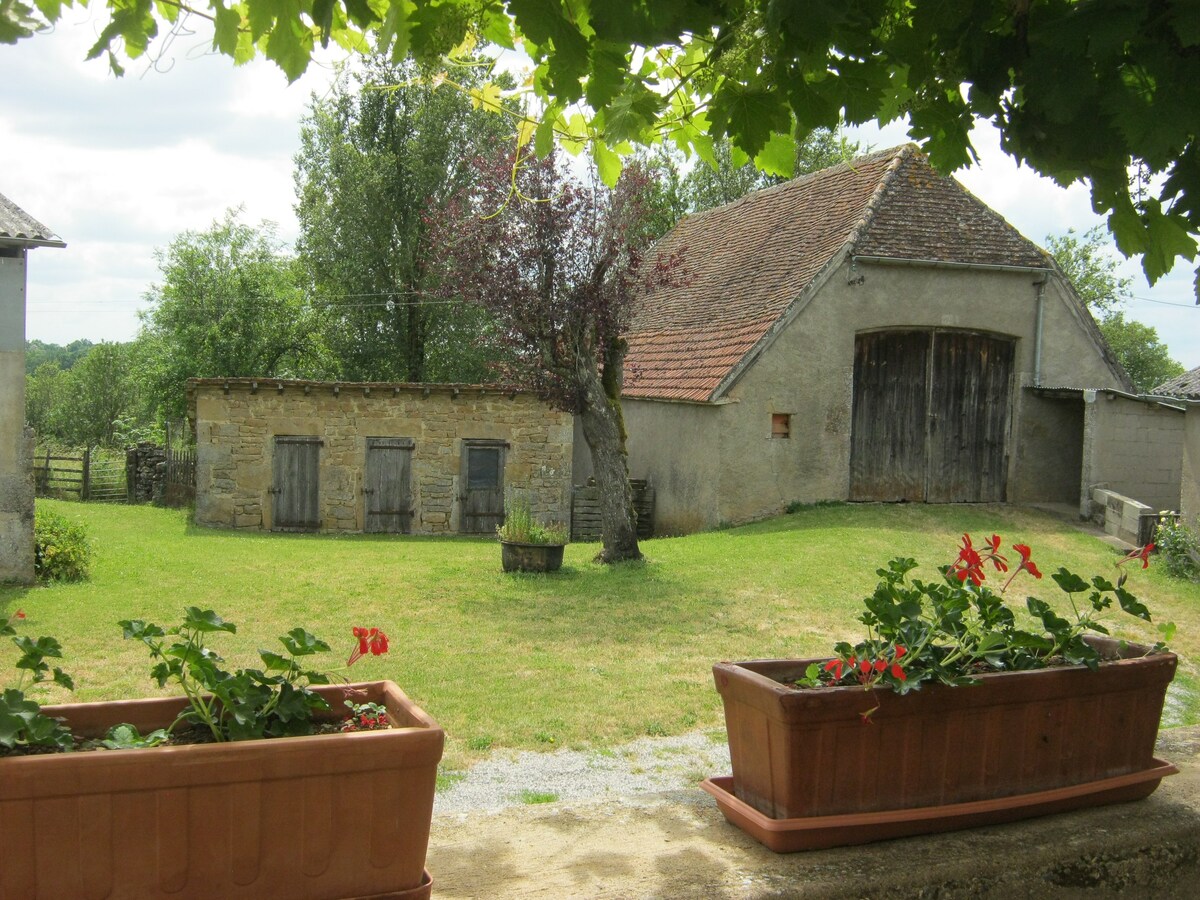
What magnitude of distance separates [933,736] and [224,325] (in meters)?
28.5

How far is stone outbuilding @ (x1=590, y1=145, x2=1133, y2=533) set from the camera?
619 inches

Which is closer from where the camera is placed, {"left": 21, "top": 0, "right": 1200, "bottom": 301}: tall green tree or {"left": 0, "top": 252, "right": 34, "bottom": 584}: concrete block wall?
{"left": 21, "top": 0, "right": 1200, "bottom": 301}: tall green tree

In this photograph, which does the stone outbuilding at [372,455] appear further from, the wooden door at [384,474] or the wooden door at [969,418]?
the wooden door at [969,418]

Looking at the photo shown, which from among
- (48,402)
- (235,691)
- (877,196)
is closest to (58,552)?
(235,691)

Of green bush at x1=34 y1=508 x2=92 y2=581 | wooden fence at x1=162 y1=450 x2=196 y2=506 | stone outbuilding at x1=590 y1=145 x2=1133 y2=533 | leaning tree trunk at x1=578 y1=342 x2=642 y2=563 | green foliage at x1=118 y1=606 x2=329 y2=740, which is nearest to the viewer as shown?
green foliage at x1=118 y1=606 x2=329 y2=740

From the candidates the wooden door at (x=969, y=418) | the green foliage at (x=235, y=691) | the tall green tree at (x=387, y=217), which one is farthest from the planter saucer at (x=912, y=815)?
the tall green tree at (x=387, y=217)

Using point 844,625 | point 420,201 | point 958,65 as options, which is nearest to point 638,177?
point 844,625

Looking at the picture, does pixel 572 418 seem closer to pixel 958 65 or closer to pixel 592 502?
pixel 592 502

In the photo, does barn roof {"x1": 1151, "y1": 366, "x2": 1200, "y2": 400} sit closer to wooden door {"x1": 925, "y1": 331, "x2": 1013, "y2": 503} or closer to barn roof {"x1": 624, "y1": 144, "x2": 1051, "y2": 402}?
wooden door {"x1": 925, "y1": 331, "x2": 1013, "y2": 503}

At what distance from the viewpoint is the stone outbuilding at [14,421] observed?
11.1 m

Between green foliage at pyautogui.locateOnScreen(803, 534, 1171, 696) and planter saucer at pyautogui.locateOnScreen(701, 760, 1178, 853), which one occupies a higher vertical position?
green foliage at pyautogui.locateOnScreen(803, 534, 1171, 696)

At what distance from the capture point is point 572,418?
1861 cm

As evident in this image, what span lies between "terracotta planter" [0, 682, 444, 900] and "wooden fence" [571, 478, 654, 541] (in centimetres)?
1514

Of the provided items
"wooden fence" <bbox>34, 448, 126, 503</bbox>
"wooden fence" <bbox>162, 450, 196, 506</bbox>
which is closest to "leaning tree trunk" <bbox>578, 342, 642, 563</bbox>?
"wooden fence" <bbox>162, 450, 196, 506</bbox>
